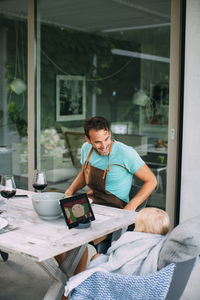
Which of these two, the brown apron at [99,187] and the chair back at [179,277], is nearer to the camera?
the chair back at [179,277]

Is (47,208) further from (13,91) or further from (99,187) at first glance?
(13,91)

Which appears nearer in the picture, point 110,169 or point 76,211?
point 76,211

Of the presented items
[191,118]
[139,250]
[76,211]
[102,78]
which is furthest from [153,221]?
[102,78]

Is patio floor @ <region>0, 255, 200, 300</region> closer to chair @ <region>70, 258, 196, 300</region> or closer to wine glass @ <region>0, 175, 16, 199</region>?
wine glass @ <region>0, 175, 16, 199</region>

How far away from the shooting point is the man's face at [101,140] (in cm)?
292

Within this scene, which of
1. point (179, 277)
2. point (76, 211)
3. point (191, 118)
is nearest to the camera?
point (179, 277)

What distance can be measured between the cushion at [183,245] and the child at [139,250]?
76 millimetres

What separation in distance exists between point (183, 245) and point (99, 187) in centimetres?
138

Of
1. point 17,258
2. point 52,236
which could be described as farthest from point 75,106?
point 52,236

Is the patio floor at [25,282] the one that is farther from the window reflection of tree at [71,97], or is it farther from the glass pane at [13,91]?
the window reflection of tree at [71,97]

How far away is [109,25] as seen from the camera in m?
4.37

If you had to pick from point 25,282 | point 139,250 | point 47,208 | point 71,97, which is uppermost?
point 71,97

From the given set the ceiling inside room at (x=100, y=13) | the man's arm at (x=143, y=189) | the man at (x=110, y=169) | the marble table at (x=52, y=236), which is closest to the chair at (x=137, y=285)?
the marble table at (x=52, y=236)

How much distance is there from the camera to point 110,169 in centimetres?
296
